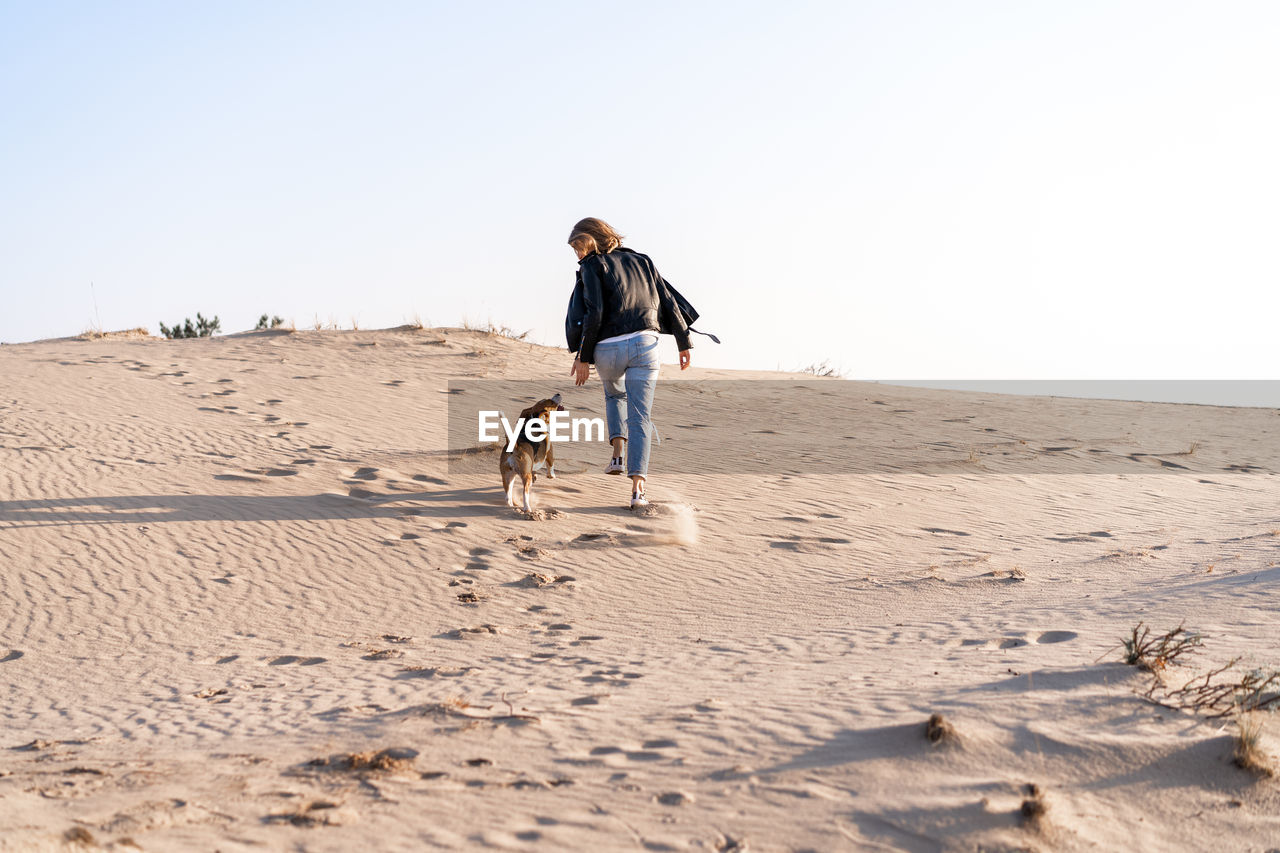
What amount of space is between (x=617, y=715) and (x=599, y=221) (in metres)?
4.54

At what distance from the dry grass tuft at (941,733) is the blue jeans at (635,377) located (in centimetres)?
434

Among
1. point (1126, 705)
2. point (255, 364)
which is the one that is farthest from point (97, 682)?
point (255, 364)

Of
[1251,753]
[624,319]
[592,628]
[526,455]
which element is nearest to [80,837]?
[592,628]

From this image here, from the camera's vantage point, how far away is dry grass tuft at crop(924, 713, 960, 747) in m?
3.08

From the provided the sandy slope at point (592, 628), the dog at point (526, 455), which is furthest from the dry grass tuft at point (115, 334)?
the dog at point (526, 455)

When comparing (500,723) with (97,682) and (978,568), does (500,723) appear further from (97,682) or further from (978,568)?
(978,568)

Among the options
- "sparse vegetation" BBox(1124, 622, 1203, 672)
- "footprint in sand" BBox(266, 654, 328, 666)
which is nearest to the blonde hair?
"footprint in sand" BBox(266, 654, 328, 666)

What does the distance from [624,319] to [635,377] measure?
447 mm

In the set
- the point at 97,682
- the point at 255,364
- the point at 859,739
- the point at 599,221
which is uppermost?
the point at 599,221

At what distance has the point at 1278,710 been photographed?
10.9 ft

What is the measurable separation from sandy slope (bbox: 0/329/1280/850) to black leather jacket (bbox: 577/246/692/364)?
1.50 meters

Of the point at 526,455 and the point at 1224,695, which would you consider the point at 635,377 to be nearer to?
the point at 526,455

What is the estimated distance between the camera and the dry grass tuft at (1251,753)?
9.80 ft

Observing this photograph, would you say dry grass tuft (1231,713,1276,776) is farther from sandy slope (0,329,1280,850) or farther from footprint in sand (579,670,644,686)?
footprint in sand (579,670,644,686)
